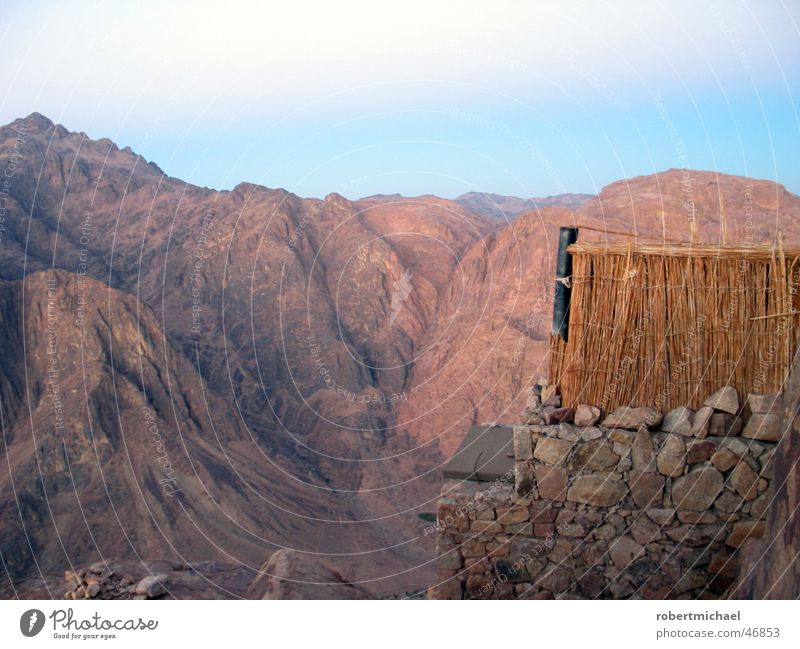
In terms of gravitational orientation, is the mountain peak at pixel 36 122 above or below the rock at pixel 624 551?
above

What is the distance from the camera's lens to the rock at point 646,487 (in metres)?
7.71

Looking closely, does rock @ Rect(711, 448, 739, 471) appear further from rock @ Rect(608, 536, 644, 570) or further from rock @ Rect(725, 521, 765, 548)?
rock @ Rect(608, 536, 644, 570)

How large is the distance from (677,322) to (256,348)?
2163 centimetres

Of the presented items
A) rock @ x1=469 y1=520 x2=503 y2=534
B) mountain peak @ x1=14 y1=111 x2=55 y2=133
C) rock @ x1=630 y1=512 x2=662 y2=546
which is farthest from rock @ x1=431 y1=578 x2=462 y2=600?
mountain peak @ x1=14 y1=111 x2=55 y2=133

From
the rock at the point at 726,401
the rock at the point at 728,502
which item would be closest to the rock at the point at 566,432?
the rock at the point at 726,401

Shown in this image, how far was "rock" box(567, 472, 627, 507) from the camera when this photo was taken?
7.75m

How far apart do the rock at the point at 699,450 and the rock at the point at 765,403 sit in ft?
1.62

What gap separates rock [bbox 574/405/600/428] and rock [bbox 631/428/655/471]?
0.38 metres

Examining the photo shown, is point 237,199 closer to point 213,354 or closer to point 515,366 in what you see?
point 213,354

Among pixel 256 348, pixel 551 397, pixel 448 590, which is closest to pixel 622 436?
pixel 551 397

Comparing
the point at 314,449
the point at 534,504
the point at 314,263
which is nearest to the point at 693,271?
the point at 534,504

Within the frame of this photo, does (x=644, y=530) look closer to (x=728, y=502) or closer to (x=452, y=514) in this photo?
(x=728, y=502)

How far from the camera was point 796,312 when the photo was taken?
25.1 feet

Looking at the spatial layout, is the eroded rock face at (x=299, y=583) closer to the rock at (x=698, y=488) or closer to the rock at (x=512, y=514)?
the rock at (x=512, y=514)
